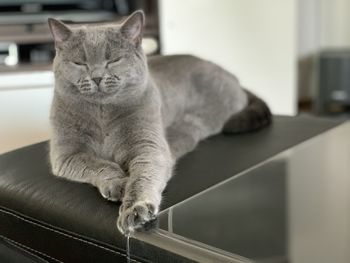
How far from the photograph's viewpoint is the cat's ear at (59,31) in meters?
1.15

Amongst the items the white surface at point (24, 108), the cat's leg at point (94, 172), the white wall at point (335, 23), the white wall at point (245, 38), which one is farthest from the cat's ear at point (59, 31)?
the white wall at point (335, 23)

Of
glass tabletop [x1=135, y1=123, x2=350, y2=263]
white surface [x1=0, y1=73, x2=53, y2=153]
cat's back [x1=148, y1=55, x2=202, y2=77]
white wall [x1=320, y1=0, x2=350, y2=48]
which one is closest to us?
glass tabletop [x1=135, y1=123, x2=350, y2=263]

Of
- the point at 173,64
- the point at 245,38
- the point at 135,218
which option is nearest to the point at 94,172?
the point at 135,218

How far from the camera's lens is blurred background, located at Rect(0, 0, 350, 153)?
238 cm

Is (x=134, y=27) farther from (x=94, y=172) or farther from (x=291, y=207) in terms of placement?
(x=291, y=207)

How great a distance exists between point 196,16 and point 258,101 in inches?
43.5

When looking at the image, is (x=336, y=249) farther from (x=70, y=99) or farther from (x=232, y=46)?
(x=232, y=46)

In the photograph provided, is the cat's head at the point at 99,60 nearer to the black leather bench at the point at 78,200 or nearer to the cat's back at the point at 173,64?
the black leather bench at the point at 78,200

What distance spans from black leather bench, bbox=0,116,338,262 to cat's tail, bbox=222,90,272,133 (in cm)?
6

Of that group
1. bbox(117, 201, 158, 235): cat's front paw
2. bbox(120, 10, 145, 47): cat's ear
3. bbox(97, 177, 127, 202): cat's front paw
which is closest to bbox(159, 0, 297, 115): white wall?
bbox(120, 10, 145, 47): cat's ear

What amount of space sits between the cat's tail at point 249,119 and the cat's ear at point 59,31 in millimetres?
626

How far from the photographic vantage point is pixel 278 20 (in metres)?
3.00

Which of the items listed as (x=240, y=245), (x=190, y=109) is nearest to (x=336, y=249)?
(x=240, y=245)

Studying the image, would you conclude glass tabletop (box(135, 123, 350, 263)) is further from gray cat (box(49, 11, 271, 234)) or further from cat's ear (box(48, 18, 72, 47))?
cat's ear (box(48, 18, 72, 47))
